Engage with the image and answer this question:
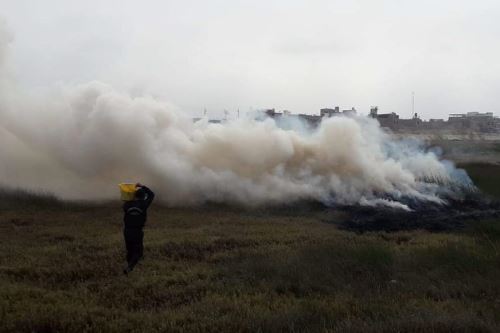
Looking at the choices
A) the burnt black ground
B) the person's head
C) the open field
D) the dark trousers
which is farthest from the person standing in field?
the burnt black ground

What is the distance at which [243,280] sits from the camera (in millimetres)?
10883

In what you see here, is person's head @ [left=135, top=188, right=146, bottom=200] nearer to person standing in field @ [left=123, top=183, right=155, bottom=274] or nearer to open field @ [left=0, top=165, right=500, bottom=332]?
person standing in field @ [left=123, top=183, right=155, bottom=274]

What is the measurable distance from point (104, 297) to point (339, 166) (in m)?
20.5

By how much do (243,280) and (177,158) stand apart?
14.2m

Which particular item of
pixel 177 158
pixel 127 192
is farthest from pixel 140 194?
pixel 177 158

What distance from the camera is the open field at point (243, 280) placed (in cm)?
794

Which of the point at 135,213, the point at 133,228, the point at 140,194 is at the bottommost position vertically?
the point at 133,228

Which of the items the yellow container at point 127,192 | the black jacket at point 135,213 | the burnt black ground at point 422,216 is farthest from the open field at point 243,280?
the burnt black ground at point 422,216

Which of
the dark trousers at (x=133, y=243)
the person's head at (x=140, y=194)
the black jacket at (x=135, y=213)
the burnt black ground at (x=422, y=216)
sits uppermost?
the person's head at (x=140, y=194)

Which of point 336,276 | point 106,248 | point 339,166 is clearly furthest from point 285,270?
point 339,166

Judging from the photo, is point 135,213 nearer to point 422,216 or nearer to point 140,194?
point 140,194

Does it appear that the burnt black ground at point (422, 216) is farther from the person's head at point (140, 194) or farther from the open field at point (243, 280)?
the person's head at point (140, 194)

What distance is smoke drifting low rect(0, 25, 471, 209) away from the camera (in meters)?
23.5

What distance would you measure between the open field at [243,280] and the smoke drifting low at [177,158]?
5.19 m
